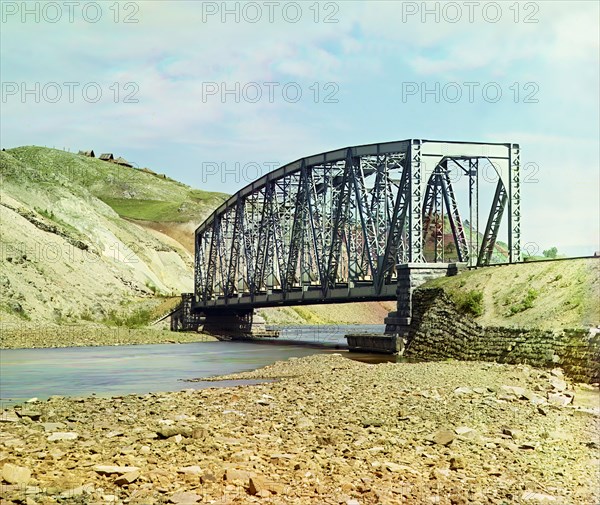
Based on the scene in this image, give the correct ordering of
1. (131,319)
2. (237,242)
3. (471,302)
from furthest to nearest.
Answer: (237,242) → (131,319) → (471,302)

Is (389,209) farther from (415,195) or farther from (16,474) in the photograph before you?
(16,474)

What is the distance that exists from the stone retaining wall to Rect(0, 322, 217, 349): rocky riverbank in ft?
115

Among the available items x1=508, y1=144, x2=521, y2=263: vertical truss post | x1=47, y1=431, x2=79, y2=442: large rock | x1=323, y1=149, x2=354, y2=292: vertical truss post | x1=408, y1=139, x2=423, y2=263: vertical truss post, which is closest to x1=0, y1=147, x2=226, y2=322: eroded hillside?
x1=323, y1=149, x2=354, y2=292: vertical truss post

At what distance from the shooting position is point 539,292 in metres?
38.7

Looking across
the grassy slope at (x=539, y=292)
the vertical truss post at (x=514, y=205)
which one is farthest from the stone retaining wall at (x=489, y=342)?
the vertical truss post at (x=514, y=205)

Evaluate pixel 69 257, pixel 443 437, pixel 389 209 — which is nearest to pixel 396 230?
pixel 389 209

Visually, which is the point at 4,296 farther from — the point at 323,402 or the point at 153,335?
the point at 323,402

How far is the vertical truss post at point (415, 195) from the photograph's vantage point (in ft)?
173

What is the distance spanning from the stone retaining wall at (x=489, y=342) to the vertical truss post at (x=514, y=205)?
32.3 feet

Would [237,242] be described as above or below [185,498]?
above

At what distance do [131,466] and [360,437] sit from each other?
4.84 metres

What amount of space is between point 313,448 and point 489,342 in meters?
23.7

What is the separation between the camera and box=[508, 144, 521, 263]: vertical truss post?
55078 mm

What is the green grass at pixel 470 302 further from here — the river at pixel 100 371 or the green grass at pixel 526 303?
the river at pixel 100 371
